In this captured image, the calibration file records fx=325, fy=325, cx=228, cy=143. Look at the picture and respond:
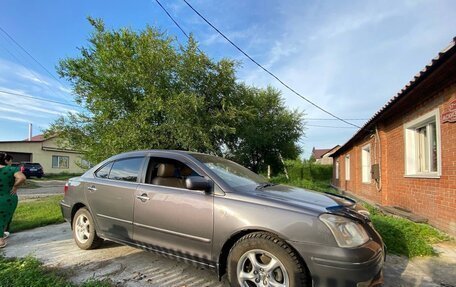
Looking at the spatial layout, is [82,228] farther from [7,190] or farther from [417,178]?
[417,178]

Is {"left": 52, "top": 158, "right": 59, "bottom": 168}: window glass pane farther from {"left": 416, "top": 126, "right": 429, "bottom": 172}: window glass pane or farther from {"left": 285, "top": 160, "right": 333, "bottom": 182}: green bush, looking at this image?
{"left": 416, "top": 126, "right": 429, "bottom": 172}: window glass pane

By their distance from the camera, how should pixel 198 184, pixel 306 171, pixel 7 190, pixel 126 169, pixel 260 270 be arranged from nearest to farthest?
pixel 260 270, pixel 198 184, pixel 126 169, pixel 7 190, pixel 306 171

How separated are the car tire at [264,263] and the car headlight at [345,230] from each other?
1.35 feet

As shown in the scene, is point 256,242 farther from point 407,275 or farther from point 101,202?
point 101,202

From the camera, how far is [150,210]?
4.02m

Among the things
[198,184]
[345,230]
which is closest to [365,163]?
[345,230]

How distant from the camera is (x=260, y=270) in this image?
3.11 m

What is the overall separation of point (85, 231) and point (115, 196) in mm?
1058

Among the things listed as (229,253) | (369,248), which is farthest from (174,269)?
(369,248)

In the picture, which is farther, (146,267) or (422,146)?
(422,146)

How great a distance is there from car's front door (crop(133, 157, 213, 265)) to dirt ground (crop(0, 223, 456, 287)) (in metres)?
0.34

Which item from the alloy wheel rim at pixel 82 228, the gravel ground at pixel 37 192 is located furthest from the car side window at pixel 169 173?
the gravel ground at pixel 37 192

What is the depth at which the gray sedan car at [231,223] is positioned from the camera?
2.89 meters

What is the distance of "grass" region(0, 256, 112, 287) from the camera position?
3.49 metres
